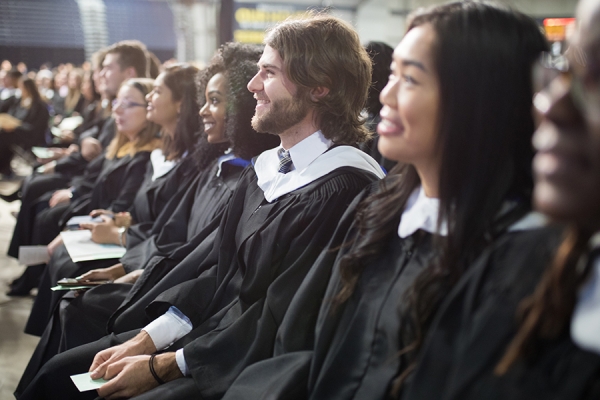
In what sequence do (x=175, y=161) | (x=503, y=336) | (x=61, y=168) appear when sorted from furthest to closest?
(x=61, y=168)
(x=175, y=161)
(x=503, y=336)

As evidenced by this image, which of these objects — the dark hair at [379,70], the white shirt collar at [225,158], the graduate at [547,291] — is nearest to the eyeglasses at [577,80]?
the graduate at [547,291]

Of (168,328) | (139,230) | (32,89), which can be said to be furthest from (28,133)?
(168,328)

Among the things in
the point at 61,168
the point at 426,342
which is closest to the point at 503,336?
the point at 426,342

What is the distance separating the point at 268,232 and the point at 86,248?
→ 1.47 meters

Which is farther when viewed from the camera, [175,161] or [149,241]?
[175,161]

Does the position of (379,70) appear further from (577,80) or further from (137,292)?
(577,80)

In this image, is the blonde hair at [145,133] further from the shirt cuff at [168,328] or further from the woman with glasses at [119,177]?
the shirt cuff at [168,328]

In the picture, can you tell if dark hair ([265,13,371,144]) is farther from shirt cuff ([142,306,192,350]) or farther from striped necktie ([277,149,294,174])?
shirt cuff ([142,306,192,350])

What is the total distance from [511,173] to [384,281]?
15.5 inches

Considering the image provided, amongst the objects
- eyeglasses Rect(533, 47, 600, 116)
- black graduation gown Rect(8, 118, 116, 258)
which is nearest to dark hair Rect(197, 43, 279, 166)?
eyeglasses Rect(533, 47, 600, 116)

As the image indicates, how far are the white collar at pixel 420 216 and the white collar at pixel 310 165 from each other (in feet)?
1.71

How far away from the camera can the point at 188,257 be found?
7.88ft

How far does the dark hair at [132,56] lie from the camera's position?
4.88m

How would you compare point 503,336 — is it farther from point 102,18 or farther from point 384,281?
point 102,18
